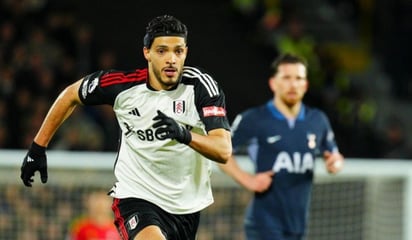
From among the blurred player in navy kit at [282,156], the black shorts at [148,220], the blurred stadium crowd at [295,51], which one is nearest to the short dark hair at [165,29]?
the black shorts at [148,220]

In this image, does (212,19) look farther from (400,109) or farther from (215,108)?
(215,108)

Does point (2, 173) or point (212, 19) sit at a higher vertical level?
point (212, 19)

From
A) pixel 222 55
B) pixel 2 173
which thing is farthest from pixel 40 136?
pixel 222 55

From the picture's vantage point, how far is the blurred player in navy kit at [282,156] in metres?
7.23

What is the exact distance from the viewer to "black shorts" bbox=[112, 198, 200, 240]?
5.77 metres

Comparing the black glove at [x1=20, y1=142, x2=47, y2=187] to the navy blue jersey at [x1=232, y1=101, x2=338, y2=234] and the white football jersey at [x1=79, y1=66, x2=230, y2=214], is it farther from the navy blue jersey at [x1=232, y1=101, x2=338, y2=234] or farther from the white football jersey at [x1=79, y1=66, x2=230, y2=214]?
the navy blue jersey at [x1=232, y1=101, x2=338, y2=234]

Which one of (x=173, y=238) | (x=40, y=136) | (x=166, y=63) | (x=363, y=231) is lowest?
(x=363, y=231)

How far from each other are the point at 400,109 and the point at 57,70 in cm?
543

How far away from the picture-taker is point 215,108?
5.61m

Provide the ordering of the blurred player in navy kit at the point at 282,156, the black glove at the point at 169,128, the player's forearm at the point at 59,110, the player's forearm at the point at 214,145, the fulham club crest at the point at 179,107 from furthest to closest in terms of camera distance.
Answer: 1. the blurred player in navy kit at the point at 282,156
2. the player's forearm at the point at 59,110
3. the fulham club crest at the point at 179,107
4. the player's forearm at the point at 214,145
5. the black glove at the point at 169,128

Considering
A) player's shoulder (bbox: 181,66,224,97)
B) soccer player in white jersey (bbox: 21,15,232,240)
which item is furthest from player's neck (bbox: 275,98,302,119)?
player's shoulder (bbox: 181,66,224,97)

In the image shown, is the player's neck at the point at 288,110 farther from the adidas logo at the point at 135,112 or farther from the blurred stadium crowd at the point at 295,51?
the blurred stadium crowd at the point at 295,51

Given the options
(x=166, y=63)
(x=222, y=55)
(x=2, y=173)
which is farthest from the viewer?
(x=222, y=55)

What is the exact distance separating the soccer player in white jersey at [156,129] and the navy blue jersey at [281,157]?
1.28m
